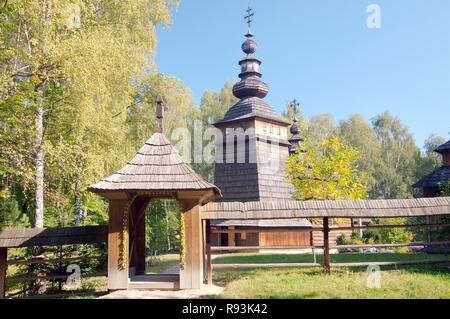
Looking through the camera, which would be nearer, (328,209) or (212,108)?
(328,209)

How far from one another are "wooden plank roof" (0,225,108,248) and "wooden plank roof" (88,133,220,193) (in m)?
1.61

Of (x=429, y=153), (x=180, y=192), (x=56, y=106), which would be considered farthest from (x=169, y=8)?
(x=429, y=153)

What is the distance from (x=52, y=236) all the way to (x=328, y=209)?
23.9 feet

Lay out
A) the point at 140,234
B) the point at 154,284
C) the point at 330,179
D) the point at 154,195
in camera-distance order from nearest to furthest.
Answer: the point at 154,284 < the point at 154,195 < the point at 140,234 < the point at 330,179

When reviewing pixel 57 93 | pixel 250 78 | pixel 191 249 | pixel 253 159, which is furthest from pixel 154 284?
pixel 250 78

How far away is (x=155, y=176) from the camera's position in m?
9.88

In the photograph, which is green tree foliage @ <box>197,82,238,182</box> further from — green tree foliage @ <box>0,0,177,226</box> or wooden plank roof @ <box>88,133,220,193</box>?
wooden plank roof @ <box>88,133,220,193</box>

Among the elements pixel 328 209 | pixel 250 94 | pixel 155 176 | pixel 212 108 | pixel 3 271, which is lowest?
pixel 3 271

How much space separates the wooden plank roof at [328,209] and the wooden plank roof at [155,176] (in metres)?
0.99

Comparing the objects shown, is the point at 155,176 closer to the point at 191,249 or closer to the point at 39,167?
the point at 191,249

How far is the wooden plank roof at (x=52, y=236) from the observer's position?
10.2m

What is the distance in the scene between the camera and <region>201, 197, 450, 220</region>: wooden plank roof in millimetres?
10750

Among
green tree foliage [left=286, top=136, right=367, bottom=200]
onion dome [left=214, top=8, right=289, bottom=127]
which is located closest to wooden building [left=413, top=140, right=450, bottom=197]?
green tree foliage [left=286, top=136, right=367, bottom=200]
